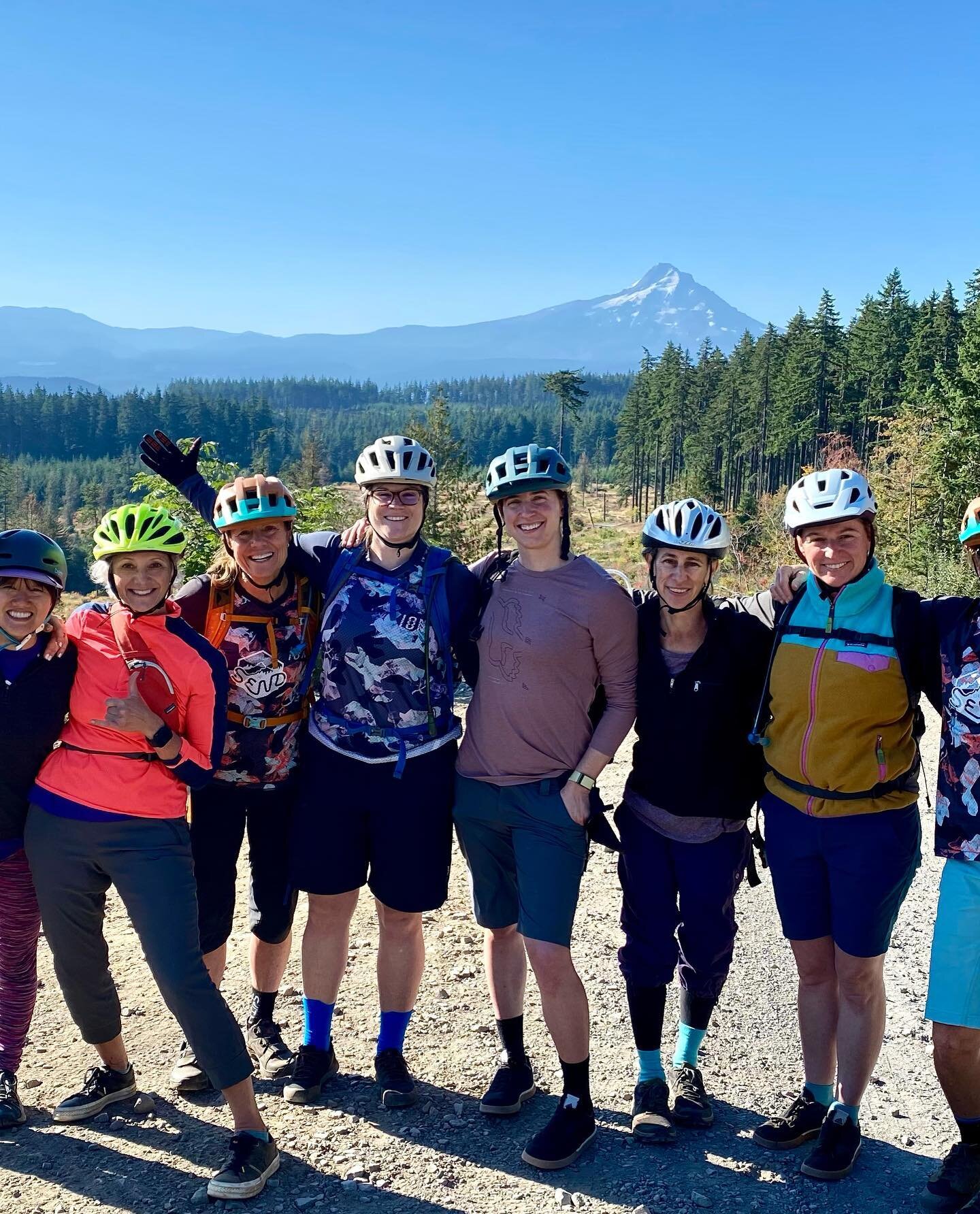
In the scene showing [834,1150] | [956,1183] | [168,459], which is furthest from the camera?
[168,459]

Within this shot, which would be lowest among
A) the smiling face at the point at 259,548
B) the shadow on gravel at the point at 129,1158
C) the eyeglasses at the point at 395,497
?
the shadow on gravel at the point at 129,1158

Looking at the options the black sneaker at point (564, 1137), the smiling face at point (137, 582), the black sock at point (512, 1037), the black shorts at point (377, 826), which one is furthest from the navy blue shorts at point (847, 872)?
the smiling face at point (137, 582)

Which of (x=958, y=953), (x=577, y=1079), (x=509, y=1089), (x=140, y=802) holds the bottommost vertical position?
(x=509, y=1089)

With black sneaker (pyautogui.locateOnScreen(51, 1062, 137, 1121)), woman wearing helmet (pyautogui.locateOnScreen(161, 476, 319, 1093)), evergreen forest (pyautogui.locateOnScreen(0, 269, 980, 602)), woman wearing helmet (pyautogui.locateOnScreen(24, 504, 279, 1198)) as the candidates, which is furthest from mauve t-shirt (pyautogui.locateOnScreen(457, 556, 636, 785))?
evergreen forest (pyautogui.locateOnScreen(0, 269, 980, 602))

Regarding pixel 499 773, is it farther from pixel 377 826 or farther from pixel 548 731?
pixel 377 826

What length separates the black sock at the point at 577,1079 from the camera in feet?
13.4

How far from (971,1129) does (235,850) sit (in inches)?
135

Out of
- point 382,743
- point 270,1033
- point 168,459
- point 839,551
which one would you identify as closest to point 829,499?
point 839,551

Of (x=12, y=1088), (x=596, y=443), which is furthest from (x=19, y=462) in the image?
(x=12, y=1088)

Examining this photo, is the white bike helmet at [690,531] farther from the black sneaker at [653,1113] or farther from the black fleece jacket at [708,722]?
the black sneaker at [653,1113]

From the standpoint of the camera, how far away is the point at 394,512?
14.6ft

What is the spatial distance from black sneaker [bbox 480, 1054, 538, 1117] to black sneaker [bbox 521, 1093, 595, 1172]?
30cm

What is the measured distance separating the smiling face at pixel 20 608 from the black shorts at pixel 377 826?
4.37ft

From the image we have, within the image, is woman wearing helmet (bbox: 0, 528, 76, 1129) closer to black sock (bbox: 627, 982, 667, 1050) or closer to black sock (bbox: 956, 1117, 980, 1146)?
black sock (bbox: 627, 982, 667, 1050)
